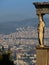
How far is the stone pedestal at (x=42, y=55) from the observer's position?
21.0 m

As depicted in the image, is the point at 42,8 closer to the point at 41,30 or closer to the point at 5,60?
the point at 41,30

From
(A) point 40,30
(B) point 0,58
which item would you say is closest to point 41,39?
(A) point 40,30

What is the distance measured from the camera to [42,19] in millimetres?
21750

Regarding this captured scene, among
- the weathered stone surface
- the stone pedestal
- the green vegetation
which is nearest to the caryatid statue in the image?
the weathered stone surface

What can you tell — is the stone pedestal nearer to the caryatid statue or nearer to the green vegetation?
the caryatid statue

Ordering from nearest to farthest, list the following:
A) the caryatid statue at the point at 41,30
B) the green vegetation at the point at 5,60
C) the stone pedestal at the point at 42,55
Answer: the stone pedestal at the point at 42,55 < the caryatid statue at the point at 41,30 < the green vegetation at the point at 5,60

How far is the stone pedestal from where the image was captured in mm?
21047

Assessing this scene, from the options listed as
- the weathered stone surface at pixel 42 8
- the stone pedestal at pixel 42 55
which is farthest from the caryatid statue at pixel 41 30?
the stone pedestal at pixel 42 55

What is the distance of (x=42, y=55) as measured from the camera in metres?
21.2

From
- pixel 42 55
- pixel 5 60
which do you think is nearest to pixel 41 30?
pixel 42 55

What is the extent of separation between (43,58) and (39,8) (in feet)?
7.81

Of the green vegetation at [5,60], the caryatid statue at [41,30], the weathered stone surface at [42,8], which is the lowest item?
the green vegetation at [5,60]

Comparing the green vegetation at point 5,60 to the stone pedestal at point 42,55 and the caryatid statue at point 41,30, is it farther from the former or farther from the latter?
the stone pedestal at point 42,55

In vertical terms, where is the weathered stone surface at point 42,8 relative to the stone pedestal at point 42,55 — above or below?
above
